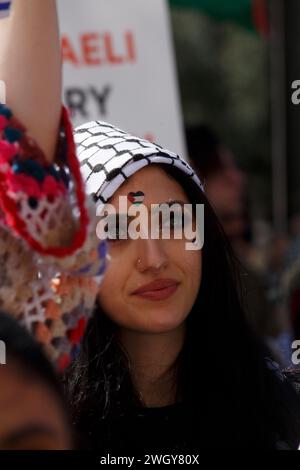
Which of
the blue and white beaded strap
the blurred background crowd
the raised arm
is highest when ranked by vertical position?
the blue and white beaded strap

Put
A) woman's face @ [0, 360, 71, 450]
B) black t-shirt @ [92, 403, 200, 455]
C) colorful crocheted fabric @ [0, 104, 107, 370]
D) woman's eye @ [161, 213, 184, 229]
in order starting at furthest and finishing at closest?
woman's eye @ [161, 213, 184, 229], black t-shirt @ [92, 403, 200, 455], colorful crocheted fabric @ [0, 104, 107, 370], woman's face @ [0, 360, 71, 450]

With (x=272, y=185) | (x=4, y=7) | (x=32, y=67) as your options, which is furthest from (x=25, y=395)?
(x=272, y=185)

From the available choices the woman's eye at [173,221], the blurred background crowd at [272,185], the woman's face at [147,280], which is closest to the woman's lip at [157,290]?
the woman's face at [147,280]

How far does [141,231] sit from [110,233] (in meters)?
0.06

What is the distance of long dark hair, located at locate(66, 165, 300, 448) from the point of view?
1.76 metres

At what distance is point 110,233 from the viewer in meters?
1.76

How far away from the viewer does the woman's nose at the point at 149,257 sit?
5.75 feet

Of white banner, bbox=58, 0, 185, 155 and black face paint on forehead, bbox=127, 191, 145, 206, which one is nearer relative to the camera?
black face paint on forehead, bbox=127, 191, 145, 206

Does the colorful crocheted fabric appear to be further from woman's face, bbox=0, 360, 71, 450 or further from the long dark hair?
the long dark hair

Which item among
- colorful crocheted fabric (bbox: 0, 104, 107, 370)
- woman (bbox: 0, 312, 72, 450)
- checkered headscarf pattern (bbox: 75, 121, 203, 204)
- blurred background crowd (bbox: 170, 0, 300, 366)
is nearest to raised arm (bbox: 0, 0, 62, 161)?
colorful crocheted fabric (bbox: 0, 104, 107, 370)

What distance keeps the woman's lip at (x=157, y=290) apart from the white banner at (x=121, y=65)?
5.42ft

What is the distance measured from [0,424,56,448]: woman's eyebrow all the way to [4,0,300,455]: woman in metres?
0.81

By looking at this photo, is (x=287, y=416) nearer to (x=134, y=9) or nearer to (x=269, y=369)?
(x=269, y=369)
